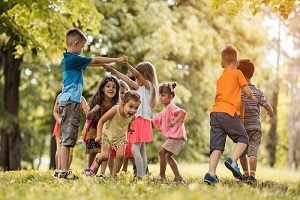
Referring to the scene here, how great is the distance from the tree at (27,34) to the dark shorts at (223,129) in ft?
19.7

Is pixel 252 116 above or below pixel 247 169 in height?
above

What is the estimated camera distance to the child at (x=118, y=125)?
→ 29.2 feet

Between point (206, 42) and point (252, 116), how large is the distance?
13901 mm

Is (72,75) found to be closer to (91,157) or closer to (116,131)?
(116,131)

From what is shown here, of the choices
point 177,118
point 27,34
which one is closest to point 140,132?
point 177,118

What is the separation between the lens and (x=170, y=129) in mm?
9961

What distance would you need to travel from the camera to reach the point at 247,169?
10227mm

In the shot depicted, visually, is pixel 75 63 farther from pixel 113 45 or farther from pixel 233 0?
pixel 113 45

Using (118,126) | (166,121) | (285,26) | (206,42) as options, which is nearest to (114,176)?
(118,126)

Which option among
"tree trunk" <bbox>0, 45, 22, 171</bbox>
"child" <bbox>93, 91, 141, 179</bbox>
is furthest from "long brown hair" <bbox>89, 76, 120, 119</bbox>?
"tree trunk" <bbox>0, 45, 22, 171</bbox>

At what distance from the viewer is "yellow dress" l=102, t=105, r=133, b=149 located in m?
9.09

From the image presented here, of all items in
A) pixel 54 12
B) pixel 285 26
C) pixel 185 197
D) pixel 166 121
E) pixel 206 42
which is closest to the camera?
pixel 185 197

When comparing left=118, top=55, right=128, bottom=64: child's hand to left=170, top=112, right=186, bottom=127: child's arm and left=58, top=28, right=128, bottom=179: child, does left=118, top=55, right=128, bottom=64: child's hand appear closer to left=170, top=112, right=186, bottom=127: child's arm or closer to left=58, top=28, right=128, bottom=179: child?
left=58, top=28, right=128, bottom=179: child

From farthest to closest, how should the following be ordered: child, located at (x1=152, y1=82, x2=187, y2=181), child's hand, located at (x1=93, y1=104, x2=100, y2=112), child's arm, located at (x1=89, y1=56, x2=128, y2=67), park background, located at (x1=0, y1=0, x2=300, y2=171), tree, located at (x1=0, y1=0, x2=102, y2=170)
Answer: park background, located at (x1=0, y1=0, x2=300, y2=171) → tree, located at (x1=0, y1=0, x2=102, y2=170) → child, located at (x1=152, y1=82, x2=187, y2=181) → child's hand, located at (x1=93, y1=104, x2=100, y2=112) → child's arm, located at (x1=89, y1=56, x2=128, y2=67)
